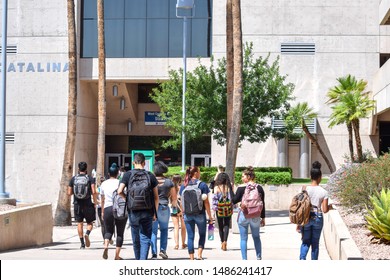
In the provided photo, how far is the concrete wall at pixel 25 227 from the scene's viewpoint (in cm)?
1680

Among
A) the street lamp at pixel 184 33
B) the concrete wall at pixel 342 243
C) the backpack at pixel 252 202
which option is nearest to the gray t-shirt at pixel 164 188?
the backpack at pixel 252 202

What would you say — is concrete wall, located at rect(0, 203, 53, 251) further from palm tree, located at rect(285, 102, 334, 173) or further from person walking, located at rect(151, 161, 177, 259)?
palm tree, located at rect(285, 102, 334, 173)

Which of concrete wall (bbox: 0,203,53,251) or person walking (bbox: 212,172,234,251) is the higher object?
person walking (bbox: 212,172,234,251)

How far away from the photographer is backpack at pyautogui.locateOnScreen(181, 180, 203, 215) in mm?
14578

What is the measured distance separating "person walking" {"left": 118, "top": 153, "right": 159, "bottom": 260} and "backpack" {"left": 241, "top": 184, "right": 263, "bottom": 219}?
2.25m

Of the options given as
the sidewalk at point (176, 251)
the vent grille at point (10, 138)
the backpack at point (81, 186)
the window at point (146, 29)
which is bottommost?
the sidewalk at point (176, 251)

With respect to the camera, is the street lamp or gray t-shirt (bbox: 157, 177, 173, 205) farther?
the street lamp

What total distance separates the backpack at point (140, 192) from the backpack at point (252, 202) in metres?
2.39

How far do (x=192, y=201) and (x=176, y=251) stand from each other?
10.6ft

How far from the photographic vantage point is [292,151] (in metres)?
42.1

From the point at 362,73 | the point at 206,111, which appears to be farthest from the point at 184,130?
the point at 362,73

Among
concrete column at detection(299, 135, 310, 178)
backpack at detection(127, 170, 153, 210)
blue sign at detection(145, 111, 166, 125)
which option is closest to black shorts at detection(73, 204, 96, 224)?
backpack at detection(127, 170, 153, 210)

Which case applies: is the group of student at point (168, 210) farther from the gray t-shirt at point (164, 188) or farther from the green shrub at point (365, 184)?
the green shrub at point (365, 184)

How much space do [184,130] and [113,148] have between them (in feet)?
62.9
